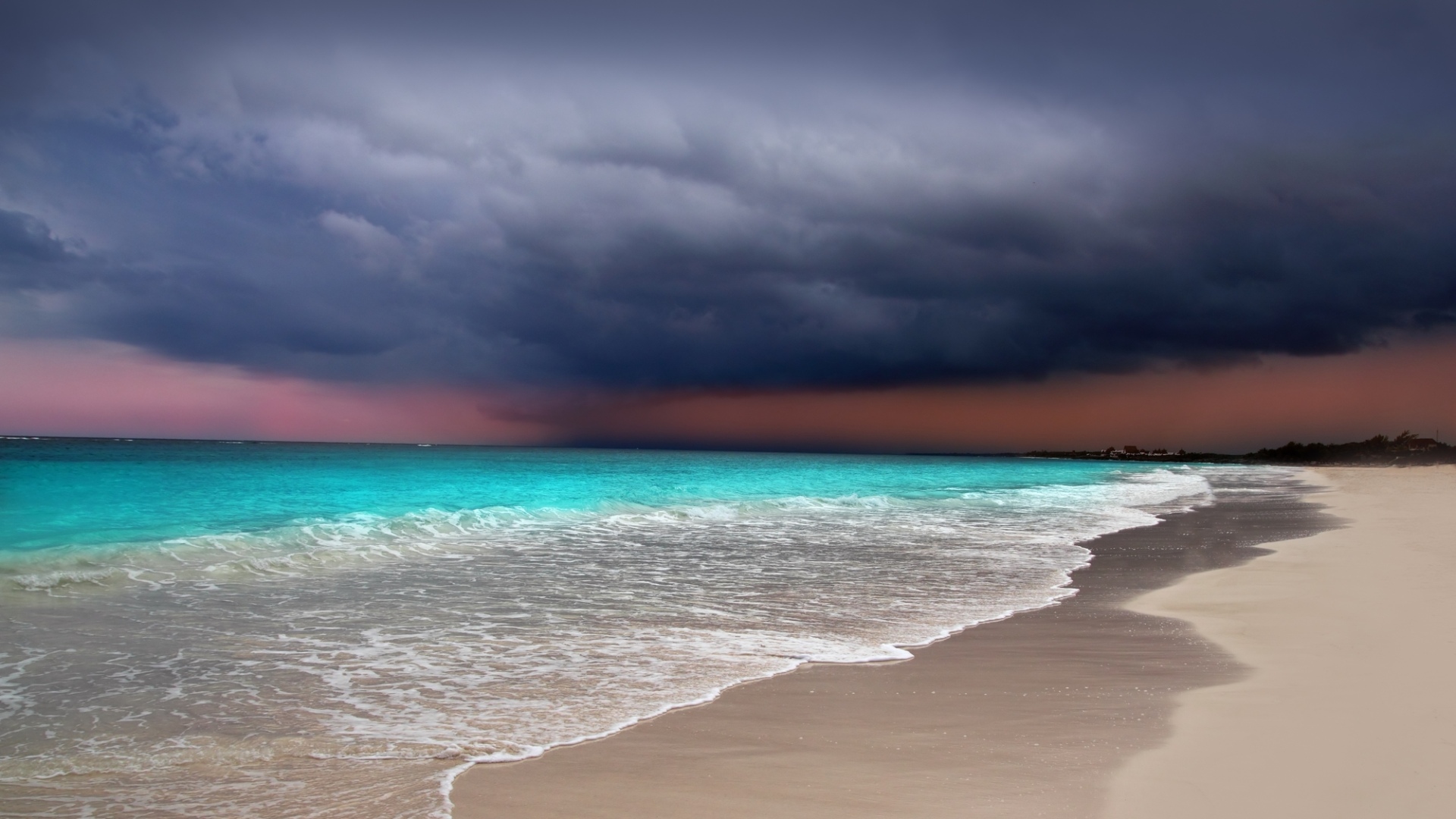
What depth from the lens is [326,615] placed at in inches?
347

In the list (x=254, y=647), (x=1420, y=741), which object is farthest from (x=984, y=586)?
(x=254, y=647)

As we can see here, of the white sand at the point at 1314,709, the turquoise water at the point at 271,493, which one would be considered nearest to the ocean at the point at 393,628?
the turquoise water at the point at 271,493

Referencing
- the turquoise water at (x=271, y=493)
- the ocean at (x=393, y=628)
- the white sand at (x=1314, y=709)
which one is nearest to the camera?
the white sand at (x=1314, y=709)

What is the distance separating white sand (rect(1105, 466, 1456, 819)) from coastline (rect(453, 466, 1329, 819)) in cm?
28

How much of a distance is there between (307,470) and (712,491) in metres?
25.2

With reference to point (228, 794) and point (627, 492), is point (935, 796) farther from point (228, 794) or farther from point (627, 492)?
point (627, 492)

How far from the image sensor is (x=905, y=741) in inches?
190

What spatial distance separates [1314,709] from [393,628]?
25.5ft

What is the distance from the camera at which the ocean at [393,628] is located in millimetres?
4543

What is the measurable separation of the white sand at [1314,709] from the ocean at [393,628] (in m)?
2.51

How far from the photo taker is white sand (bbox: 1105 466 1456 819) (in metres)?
3.87

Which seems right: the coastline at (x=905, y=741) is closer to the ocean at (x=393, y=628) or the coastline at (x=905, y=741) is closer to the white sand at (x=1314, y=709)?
the white sand at (x=1314, y=709)

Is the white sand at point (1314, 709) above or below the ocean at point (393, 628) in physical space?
above

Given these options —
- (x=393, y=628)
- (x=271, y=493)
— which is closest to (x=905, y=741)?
(x=393, y=628)
